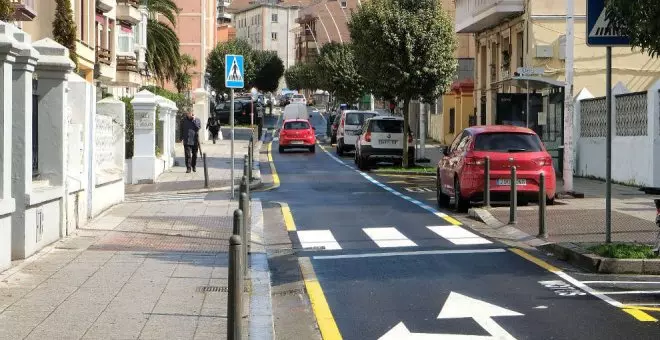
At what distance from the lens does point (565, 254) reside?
13539mm

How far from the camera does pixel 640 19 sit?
1234 centimetres

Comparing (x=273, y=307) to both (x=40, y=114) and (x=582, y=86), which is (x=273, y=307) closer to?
(x=40, y=114)

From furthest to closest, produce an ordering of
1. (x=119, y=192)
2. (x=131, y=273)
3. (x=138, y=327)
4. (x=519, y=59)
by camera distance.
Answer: (x=519, y=59) → (x=119, y=192) → (x=131, y=273) → (x=138, y=327)

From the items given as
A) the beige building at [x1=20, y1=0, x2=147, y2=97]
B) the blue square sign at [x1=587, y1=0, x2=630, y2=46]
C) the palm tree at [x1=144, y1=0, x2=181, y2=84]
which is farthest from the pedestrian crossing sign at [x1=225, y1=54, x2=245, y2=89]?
the palm tree at [x1=144, y1=0, x2=181, y2=84]

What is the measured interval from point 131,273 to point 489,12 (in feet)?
98.5

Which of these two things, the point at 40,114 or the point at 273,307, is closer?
the point at 273,307

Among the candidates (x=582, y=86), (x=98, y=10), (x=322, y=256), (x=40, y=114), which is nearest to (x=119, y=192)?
(x=40, y=114)

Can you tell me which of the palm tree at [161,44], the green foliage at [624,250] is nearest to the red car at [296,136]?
the palm tree at [161,44]

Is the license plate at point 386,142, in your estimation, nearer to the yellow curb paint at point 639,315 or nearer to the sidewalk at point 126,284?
the sidewalk at point 126,284

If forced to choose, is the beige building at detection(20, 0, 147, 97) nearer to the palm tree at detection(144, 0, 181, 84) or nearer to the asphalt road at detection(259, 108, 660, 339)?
the palm tree at detection(144, 0, 181, 84)

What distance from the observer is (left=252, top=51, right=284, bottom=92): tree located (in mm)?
129250

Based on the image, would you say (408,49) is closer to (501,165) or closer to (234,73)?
(234,73)

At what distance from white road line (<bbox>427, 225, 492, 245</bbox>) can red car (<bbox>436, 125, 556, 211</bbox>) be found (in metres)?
2.53

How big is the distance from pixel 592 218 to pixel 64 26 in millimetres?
24334
